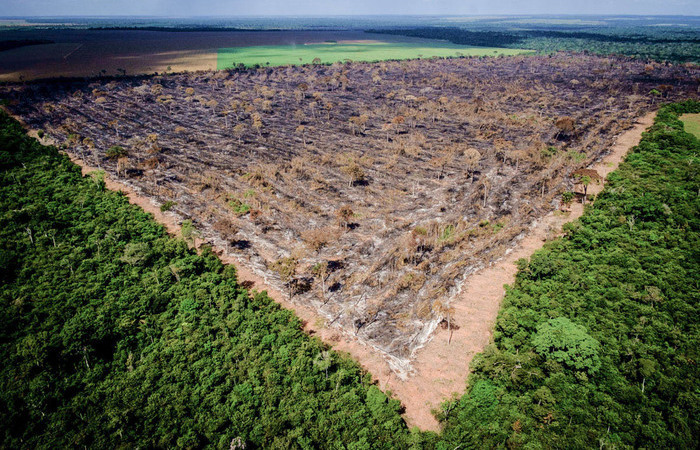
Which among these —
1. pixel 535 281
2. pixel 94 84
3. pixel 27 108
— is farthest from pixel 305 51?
pixel 535 281

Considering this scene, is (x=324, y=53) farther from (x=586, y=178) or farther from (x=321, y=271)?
(x=321, y=271)

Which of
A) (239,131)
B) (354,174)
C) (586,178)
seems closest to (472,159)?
(586,178)

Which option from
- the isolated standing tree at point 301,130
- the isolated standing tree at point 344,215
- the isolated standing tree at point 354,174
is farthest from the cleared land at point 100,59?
the isolated standing tree at point 344,215

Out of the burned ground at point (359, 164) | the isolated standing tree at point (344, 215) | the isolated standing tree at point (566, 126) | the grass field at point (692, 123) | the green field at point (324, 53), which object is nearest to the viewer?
the burned ground at point (359, 164)

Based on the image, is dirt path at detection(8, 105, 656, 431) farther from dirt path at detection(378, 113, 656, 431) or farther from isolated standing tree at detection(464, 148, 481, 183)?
isolated standing tree at detection(464, 148, 481, 183)

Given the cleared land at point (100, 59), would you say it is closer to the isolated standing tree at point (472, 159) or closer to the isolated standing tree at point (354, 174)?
the isolated standing tree at point (354, 174)
